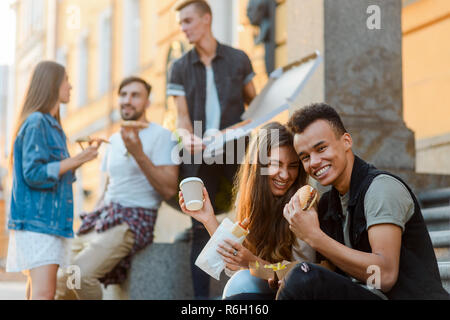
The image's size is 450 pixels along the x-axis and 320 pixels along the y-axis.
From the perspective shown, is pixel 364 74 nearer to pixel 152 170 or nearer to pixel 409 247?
pixel 152 170

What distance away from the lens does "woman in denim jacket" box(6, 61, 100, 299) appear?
4.06m

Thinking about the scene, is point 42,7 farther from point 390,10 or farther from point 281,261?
point 281,261

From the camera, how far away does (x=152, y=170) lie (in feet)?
15.5

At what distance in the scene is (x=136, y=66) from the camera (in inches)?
567

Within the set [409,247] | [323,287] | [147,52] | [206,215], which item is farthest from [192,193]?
[147,52]

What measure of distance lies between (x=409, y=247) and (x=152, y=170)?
7.93 feet

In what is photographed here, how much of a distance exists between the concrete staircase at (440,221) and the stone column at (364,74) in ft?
0.97

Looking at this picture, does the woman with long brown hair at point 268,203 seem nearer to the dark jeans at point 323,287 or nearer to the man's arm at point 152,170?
the dark jeans at point 323,287

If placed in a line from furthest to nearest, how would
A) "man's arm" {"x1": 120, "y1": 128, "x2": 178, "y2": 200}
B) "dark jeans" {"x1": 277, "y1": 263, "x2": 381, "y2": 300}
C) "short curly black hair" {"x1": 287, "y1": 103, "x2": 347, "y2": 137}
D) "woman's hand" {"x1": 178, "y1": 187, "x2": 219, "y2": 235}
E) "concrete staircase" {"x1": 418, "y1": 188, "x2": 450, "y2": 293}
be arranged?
"man's arm" {"x1": 120, "y1": 128, "x2": 178, "y2": 200} < "concrete staircase" {"x1": 418, "y1": 188, "x2": 450, "y2": 293} < "woman's hand" {"x1": 178, "y1": 187, "x2": 219, "y2": 235} < "short curly black hair" {"x1": 287, "y1": 103, "x2": 347, "y2": 137} < "dark jeans" {"x1": 277, "y1": 263, "x2": 381, "y2": 300}

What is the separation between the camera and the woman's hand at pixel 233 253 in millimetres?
2865

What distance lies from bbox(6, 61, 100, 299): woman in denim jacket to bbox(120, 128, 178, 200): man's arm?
0.32 m


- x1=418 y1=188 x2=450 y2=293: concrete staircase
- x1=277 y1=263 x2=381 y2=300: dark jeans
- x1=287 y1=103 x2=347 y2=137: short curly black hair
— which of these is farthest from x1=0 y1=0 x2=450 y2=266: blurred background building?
x1=277 y1=263 x2=381 y2=300: dark jeans

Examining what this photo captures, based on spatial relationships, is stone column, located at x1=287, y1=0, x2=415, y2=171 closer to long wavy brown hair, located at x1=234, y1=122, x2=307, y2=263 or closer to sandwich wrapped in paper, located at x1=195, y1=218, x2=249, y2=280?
long wavy brown hair, located at x1=234, y1=122, x2=307, y2=263

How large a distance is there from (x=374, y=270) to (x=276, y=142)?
0.90 m
